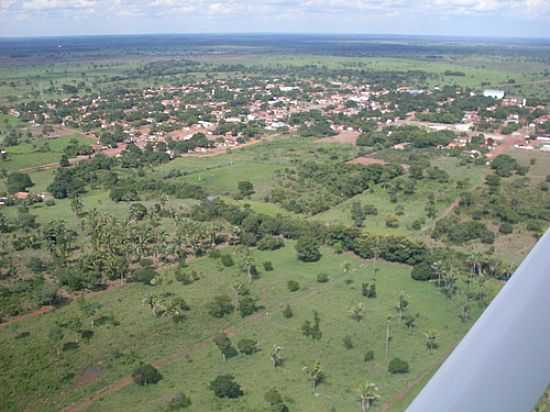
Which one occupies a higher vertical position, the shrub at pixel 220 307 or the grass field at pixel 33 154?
the shrub at pixel 220 307

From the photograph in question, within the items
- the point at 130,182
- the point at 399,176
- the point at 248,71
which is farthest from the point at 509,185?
the point at 248,71

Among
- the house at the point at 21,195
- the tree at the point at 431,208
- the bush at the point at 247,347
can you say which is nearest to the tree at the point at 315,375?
the bush at the point at 247,347

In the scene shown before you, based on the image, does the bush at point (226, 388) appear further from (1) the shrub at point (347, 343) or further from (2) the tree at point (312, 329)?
(1) the shrub at point (347, 343)

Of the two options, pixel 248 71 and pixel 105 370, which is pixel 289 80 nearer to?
pixel 248 71

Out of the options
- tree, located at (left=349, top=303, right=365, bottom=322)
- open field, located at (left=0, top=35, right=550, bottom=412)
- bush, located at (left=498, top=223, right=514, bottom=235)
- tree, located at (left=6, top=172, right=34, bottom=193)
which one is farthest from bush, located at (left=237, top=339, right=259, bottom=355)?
tree, located at (left=6, top=172, right=34, bottom=193)

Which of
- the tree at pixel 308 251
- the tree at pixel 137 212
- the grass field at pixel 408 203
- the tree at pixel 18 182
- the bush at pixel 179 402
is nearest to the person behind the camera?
the bush at pixel 179 402

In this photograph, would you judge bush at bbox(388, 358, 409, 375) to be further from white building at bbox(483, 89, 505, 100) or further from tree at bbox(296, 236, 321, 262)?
white building at bbox(483, 89, 505, 100)

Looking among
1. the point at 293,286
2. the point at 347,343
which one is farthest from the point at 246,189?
the point at 347,343
